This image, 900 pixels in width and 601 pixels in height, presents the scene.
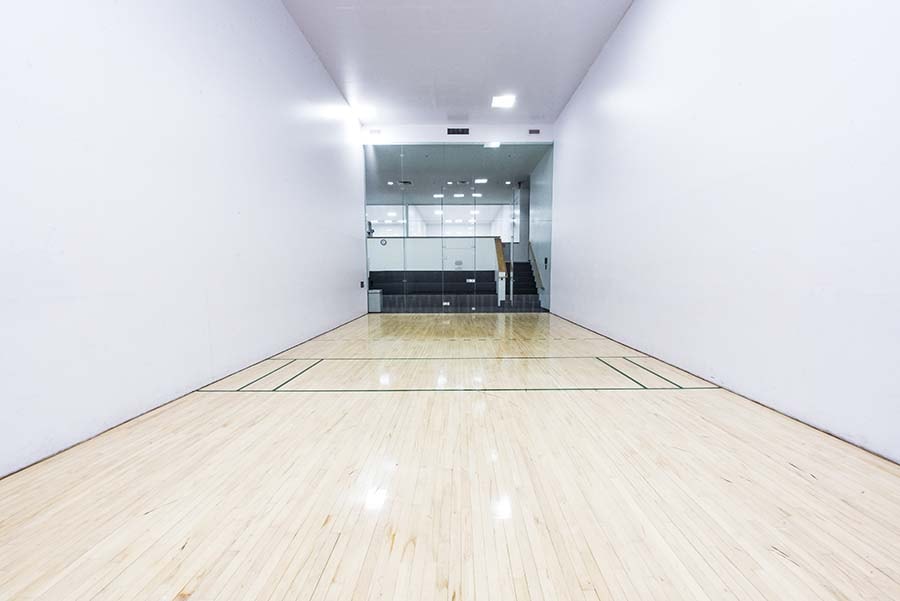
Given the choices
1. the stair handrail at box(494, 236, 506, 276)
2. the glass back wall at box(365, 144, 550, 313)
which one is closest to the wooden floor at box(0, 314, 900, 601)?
the glass back wall at box(365, 144, 550, 313)

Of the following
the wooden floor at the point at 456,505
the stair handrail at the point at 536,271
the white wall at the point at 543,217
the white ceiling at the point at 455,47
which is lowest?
the wooden floor at the point at 456,505

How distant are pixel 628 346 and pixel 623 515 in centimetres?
264

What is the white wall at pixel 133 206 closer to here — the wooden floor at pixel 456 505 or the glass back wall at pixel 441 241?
the wooden floor at pixel 456 505

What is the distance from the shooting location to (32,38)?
1.36m

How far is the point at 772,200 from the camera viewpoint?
5.98 ft

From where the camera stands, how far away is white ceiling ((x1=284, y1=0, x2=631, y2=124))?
3.32m

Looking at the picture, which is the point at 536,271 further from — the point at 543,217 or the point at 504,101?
the point at 504,101

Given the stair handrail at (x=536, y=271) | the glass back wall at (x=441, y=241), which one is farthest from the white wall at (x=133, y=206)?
the stair handrail at (x=536, y=271)

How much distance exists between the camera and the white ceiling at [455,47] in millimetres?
3316

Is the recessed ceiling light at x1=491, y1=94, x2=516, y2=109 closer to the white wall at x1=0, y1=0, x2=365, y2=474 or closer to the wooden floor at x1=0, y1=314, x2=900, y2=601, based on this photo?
the white wall at x1=0, y1=0, x2=365, y2=474

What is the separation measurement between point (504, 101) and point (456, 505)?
5.53 m

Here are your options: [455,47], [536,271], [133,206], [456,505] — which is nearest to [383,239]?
[536,271]

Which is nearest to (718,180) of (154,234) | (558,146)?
(154,234)

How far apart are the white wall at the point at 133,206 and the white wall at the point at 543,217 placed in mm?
4432
